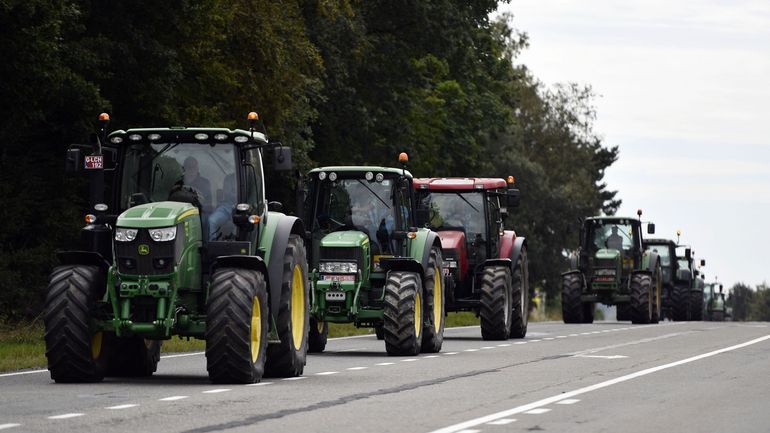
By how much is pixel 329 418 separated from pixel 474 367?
8138 mm

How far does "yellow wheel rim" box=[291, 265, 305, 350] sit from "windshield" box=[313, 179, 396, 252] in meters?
5.10

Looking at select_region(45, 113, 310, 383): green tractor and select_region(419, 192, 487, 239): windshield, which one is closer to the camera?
select_region(45, 113, 310, 383): green tractor

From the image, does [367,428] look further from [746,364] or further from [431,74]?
[431,74]

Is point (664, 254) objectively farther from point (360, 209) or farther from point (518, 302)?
point (360, 209)

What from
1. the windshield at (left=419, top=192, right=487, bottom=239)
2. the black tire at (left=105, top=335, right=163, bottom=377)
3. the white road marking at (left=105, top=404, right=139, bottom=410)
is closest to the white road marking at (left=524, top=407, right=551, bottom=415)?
the white road marking at (left=105, top=404, right=139, bottom=410)

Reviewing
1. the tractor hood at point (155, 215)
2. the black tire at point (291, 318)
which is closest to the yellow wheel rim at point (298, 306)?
the black tire at point (291, 318)

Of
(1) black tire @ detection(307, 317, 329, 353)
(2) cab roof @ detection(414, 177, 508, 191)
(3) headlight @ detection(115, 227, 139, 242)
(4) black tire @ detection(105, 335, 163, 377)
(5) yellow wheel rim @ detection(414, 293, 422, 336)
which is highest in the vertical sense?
(2) cab roof @ detection(414, 177, 508, 191)

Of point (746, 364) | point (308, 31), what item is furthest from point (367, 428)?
point (308, 31)

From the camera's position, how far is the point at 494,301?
31422mm

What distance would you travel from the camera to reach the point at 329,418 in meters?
14.1

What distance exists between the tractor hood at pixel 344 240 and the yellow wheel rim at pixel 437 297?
1.74m

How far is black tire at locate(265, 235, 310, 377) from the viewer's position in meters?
19.4

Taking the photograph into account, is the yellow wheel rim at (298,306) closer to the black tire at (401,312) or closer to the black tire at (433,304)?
the black tire at (401,312)

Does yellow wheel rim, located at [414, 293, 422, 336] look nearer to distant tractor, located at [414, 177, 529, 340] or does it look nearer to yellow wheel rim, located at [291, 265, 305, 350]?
yellow wheel rim, located at [291, 265, 305, 350]
